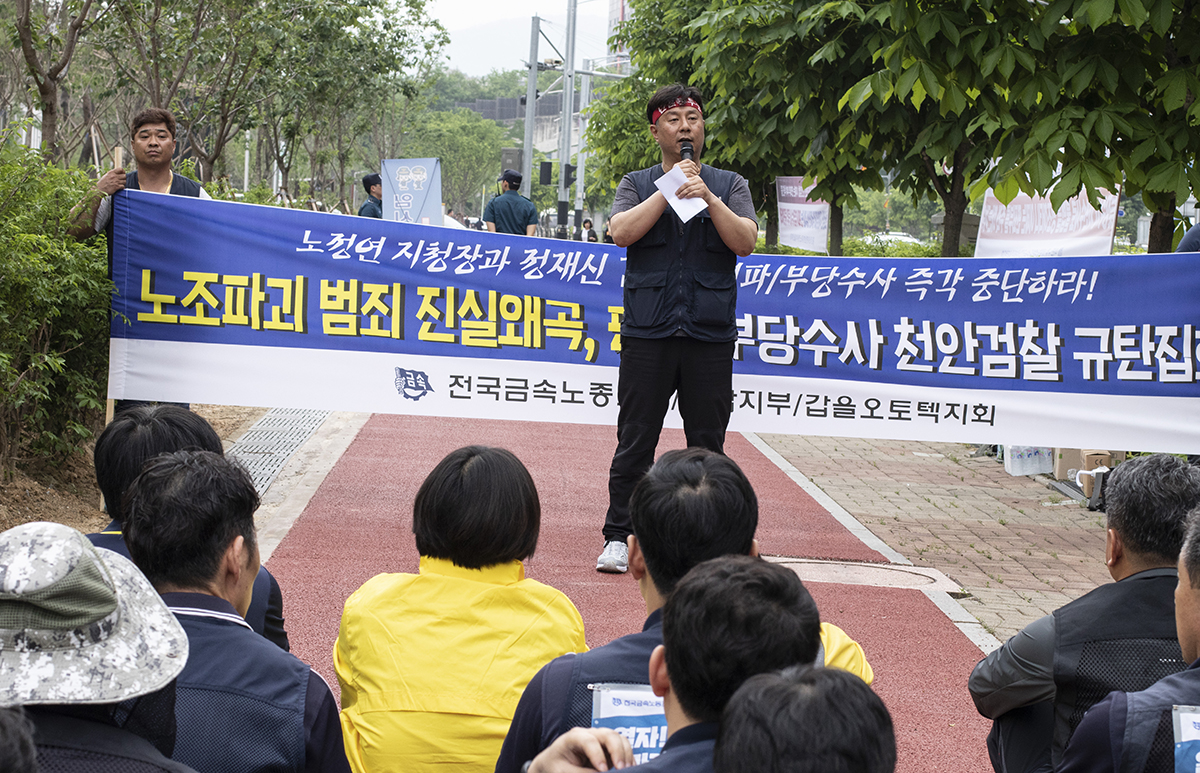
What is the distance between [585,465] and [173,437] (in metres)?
6.10

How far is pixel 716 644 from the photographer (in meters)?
1.83

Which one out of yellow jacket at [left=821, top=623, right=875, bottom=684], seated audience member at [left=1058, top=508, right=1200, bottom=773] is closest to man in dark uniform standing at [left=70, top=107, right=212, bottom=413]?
yellow jacket at [left=821, top=623, right=875, bottom=684]

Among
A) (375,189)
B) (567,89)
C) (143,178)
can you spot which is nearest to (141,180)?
(143,178)

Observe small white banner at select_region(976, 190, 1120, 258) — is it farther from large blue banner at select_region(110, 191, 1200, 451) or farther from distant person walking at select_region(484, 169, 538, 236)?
distant person walking at select_region(484, 169, 538, 236)

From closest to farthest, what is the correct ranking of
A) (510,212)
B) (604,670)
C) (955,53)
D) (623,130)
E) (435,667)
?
(604,670) < (435,667) < (955,53) < (510,212) < (623,130)

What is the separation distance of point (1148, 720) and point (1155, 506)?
839mm

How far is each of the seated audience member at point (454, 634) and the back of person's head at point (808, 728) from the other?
1.19m

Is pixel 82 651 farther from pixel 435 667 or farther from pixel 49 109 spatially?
pixel 49 109

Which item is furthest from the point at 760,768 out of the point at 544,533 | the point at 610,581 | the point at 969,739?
the point at 544,533

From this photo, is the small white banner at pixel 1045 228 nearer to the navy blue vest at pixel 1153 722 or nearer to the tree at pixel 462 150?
the navy blue vest at pixel 1153 722

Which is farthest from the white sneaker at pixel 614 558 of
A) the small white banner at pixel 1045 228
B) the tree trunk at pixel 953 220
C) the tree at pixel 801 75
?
the tree trunk at pixel 953 220

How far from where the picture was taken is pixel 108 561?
175 cm

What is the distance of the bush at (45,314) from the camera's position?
5844mm

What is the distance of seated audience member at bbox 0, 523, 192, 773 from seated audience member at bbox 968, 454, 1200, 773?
2.06 meters
